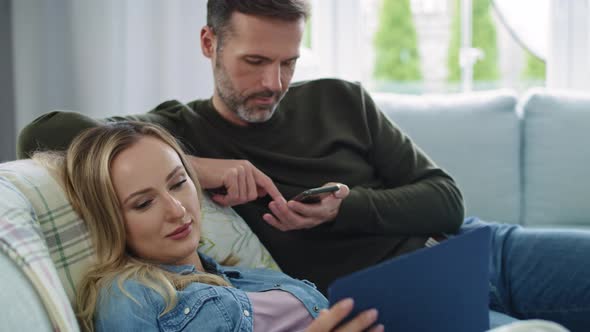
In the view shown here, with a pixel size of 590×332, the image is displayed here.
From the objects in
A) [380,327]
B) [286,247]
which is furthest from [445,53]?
[380,327]

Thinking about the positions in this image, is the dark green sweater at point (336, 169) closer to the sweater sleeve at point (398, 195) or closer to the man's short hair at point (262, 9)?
the sweater sleeve at point (398, 195)

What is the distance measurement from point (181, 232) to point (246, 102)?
0.50 meters

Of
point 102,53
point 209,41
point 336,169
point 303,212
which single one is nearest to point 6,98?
point 102,53

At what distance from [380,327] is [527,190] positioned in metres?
1.66

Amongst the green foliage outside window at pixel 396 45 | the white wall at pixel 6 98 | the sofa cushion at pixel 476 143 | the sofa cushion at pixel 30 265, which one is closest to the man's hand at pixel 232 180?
the sofa cushion at pixel 30 265

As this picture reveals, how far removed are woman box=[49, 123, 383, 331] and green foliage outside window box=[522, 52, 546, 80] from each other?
229 centimetres

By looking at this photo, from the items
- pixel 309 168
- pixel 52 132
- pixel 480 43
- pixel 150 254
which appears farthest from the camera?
pixel 480 43

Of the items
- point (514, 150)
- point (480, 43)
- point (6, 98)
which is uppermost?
point (480, 43)

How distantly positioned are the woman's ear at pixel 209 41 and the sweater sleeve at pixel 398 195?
0.41 metres

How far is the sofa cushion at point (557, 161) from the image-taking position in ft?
7.84

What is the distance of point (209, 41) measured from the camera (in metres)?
1.75

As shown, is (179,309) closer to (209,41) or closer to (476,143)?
(209,41)

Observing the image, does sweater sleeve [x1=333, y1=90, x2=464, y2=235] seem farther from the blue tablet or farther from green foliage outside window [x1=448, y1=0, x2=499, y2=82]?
green foliage outside window [x1=448, y1=0, x2=499, y2=82]

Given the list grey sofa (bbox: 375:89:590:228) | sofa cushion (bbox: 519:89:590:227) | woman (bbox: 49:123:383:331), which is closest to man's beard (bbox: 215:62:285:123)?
woman (bbox: 49:123:383:331)
